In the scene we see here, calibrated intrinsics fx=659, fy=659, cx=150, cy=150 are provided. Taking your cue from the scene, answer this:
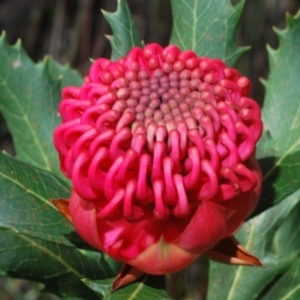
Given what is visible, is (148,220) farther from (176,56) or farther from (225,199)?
(176,56)

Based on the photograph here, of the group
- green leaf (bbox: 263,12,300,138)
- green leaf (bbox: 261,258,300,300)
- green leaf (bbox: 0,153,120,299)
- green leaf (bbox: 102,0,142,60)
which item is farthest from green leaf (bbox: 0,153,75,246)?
green leaf (bbox: 263,12,300,138)

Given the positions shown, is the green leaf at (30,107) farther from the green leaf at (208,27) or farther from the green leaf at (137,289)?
the green leaf at (137,289)

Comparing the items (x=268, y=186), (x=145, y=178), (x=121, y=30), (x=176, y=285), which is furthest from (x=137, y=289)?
(x=121, y=30)

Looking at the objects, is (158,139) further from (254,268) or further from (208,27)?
(254,268)

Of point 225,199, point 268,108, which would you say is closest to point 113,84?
point 225,199

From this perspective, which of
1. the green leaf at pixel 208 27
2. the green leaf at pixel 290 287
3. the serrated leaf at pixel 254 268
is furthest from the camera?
the serrated leaf at pixel 254 268

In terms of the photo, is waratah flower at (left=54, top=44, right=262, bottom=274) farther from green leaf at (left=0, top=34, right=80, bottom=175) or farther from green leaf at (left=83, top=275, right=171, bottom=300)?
green leaf at (left=0, top=34, right=80, bottom=175)

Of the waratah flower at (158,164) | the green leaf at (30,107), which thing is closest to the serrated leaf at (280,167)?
the waratah flower at (158,164)
